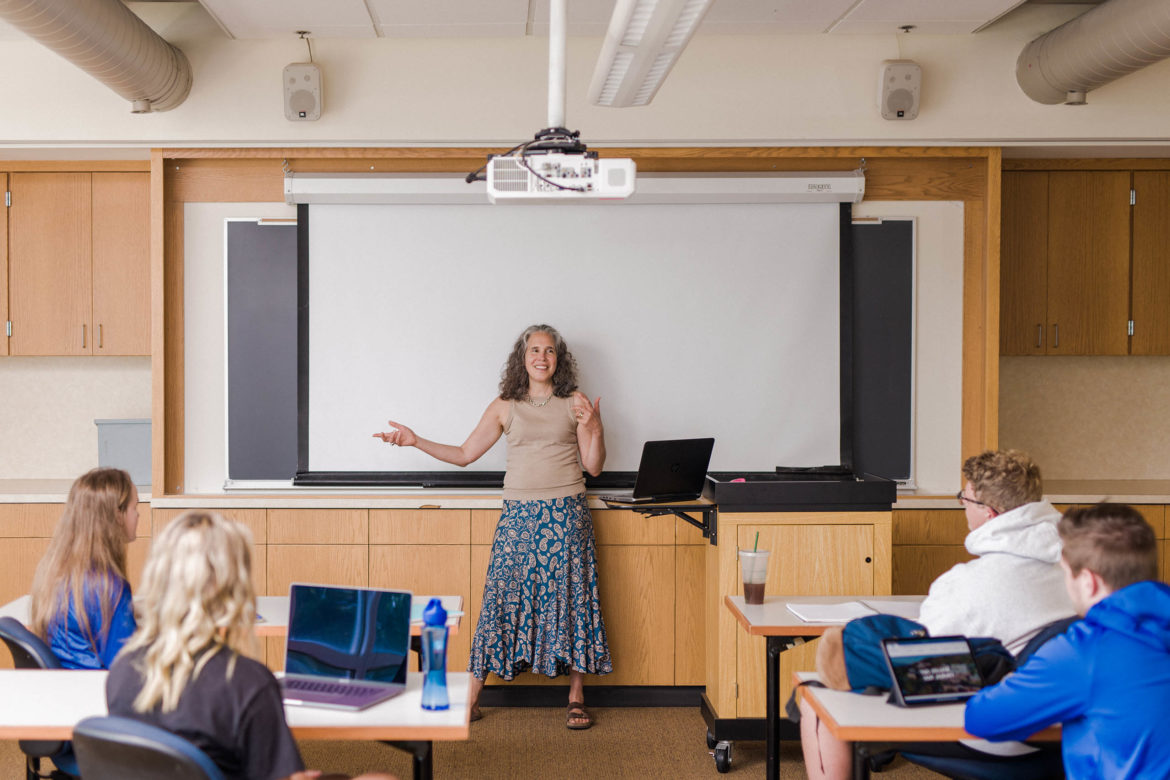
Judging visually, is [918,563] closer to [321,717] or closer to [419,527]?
[419,527]

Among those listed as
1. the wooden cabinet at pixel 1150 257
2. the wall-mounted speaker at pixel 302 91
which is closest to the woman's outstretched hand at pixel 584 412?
the wall-mounted speaker at pixel 302 91

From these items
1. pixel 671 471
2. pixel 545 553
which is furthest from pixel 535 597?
pixel 671 471

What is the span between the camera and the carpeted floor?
3453mm

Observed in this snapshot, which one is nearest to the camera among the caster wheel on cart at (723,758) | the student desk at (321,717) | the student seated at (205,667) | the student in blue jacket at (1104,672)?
the student seated at (205,667)

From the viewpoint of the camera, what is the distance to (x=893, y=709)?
2027mm

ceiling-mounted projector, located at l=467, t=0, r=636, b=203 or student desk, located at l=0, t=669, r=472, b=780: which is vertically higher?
ceiling-mounted projector, located at l=467, t=0, r=636, b=203

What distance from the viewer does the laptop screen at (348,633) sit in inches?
81.6

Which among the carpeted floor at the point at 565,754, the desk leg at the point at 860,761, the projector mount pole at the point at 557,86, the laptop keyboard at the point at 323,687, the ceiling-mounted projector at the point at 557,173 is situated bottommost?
the carpeted floor at the point at 565,754

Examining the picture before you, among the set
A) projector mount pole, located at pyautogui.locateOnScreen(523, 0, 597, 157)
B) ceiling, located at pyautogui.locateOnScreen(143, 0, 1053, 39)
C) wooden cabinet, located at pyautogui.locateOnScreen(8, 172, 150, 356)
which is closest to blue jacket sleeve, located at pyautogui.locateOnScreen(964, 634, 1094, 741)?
projector mount pole, located at pyautogui.locateOnScreen(523, 0, 597, 157)

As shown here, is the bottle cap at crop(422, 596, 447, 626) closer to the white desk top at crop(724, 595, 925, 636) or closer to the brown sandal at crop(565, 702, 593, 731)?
the white desk top at crop(724, 595, 925, 636)

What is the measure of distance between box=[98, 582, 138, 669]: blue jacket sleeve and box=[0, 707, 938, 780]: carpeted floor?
1.39 m

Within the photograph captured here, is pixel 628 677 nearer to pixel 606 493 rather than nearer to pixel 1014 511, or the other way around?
pixel 606 493

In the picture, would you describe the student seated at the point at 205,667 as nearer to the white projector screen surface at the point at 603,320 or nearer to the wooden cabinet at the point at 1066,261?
the white projector screen surface at the point at 603,320

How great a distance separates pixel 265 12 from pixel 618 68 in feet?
6.06
